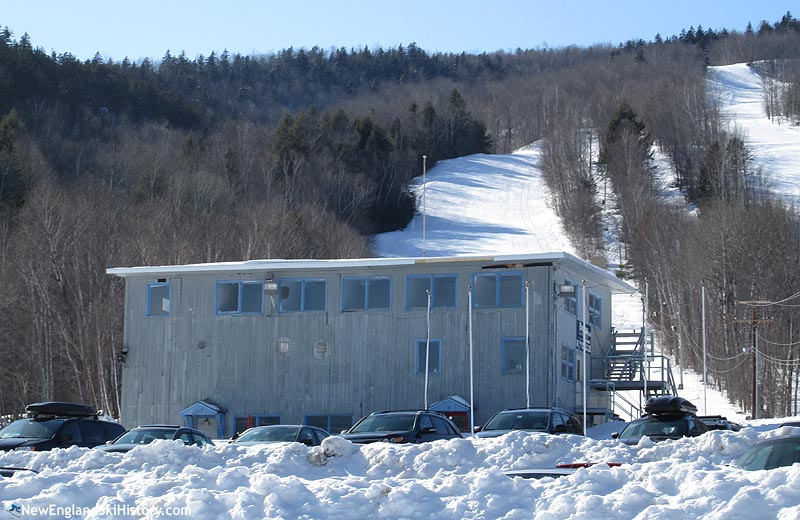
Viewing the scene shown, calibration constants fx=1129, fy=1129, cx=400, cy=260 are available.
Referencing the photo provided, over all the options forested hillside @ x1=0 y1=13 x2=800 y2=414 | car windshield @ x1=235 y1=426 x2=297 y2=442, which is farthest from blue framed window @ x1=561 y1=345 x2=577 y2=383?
forested hillside @ x1=0 y1=13 x2=800 y2=414

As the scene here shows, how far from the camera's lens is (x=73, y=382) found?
55.5 metres

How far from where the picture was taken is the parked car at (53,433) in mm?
21625

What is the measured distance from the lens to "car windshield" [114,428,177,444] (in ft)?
70.6

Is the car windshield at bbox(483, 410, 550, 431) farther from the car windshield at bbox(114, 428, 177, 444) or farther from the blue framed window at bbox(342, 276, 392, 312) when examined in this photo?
the blue framed window at bbox(342, 276, 392, 312)

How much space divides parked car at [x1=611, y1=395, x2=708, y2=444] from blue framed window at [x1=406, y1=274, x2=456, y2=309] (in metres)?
12.7

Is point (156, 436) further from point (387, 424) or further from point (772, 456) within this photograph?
point (772, 456)

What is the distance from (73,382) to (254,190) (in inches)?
1287

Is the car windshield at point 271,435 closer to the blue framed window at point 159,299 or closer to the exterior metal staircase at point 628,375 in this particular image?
the blue framed window at point 159,299

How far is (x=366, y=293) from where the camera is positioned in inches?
1419

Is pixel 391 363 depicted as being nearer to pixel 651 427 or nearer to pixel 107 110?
pixel 651 427

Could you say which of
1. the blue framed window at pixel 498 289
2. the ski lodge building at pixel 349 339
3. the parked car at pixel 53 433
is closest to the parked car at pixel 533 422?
the parked car at pixel 53 433

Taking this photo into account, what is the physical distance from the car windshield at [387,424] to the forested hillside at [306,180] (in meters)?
28.7

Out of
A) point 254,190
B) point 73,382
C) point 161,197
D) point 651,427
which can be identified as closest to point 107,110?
point 254,190

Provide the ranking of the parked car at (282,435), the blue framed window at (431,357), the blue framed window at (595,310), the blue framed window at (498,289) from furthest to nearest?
the blue framed window at (595,310), the blue framed window at (431,357), the blue framed window at (498,289), the parked car at (282,435)
